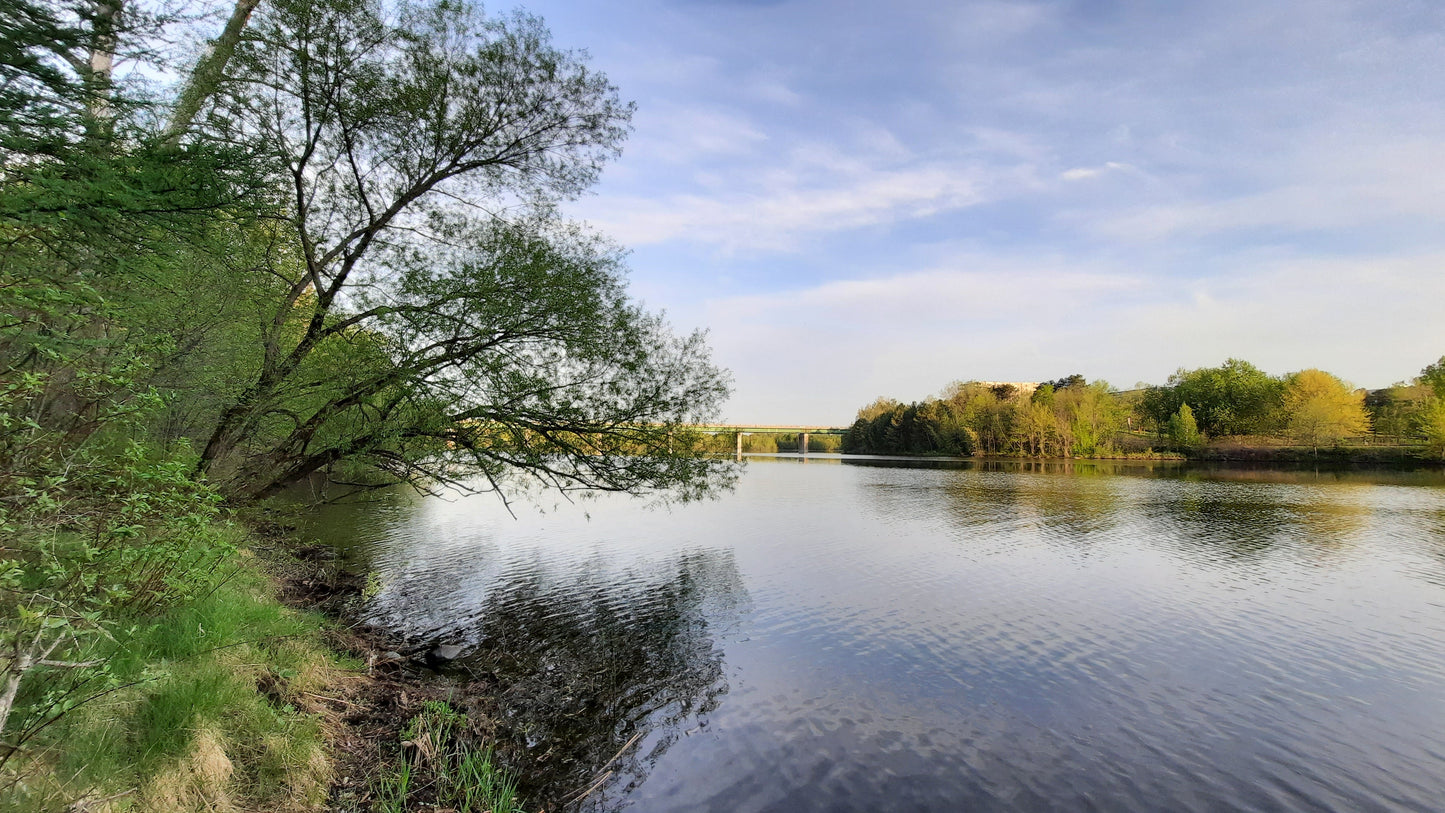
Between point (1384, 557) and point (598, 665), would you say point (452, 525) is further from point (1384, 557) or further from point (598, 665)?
point (1384, 557)

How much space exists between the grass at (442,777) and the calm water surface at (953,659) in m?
0.70

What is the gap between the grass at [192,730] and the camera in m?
4.45

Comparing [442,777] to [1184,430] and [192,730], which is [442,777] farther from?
[1184,430]

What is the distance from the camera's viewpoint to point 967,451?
4614 inches

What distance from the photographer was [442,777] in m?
7.11

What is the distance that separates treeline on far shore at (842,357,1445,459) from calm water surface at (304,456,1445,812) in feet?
241

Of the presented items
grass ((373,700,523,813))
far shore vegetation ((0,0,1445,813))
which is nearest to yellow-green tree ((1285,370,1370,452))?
far shore vegetation ((0,0,1445,813))

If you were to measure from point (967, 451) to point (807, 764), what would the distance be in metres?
117

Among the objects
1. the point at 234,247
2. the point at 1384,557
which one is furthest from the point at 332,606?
the point at 1384,557

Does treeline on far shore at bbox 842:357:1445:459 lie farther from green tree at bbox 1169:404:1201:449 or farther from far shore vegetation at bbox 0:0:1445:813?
far shore vegetation at bbox 0:0:1445:813

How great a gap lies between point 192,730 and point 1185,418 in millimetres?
115947

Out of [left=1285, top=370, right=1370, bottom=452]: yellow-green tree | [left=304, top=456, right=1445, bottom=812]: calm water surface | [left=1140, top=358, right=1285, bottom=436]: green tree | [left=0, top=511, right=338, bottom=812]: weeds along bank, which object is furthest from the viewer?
[left=1140, top=358, right=1285, bottom=436]: green tree

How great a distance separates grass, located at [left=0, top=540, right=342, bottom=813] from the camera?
4.45m

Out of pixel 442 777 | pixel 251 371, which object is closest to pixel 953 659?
pixel 442 777
